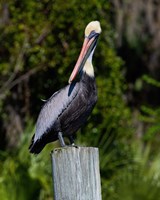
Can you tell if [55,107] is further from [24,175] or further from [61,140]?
[24,175]

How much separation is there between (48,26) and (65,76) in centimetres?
71

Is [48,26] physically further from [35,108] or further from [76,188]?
[76,188]

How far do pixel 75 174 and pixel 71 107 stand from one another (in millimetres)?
968

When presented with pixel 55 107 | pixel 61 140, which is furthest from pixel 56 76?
pixel 61 140

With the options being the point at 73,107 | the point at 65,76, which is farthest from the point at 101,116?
the point at 73,107

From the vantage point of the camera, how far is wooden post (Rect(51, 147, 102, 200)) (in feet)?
16.4

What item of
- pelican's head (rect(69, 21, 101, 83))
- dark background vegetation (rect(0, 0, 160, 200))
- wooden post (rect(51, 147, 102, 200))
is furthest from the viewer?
dark background vegetation (rect(0, 0, 160, 200))

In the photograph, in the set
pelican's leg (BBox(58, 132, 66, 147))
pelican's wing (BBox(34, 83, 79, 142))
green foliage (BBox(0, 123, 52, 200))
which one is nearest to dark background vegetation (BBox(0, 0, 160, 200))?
green foliage (BBox(0, 123, 52, 200))

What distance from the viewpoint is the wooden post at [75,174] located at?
16.4 ft

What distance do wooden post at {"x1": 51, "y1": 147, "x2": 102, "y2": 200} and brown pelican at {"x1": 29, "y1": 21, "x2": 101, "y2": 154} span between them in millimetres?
740

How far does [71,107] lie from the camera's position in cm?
589

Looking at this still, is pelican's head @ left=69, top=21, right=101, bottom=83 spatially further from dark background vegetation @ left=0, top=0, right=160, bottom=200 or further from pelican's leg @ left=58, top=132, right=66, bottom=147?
dark background vegetation @ left=0, top=0, right=160, bottom=200

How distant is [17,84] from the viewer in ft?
40.4

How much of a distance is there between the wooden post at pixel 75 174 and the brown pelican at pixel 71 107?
2.43 ft
